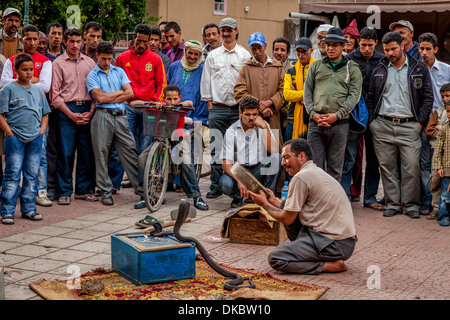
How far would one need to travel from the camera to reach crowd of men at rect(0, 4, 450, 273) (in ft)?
26.5

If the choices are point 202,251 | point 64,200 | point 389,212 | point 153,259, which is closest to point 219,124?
point 64,200

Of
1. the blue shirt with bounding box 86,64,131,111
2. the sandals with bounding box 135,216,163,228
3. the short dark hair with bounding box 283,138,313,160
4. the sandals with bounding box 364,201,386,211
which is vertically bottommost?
the sandals with bounding box 364,201,386,211

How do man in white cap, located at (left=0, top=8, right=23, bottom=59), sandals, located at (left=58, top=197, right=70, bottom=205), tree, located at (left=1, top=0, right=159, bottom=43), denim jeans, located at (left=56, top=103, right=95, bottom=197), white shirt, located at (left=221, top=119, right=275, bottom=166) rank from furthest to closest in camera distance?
tree, located at (left=1, top=0, right=159, bottom=43) < man in white cap, located at (left=0, top=8, right=23, bottom=59) < denim jeans, located at (left=56, top=103, right=95, bottom=197) < sandals, located at (left=58, top=197, right=70, bottom=205) < white shirt, located at (left=221, top=119, right=275, bottom=166)

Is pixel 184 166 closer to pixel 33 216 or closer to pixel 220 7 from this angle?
pixel 33 216

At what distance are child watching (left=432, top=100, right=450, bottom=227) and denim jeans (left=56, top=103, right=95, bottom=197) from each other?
15.0 ft

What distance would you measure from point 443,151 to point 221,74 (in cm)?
315

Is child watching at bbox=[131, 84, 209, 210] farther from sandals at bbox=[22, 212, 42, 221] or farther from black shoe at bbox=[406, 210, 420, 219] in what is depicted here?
black shoe at bbox=[406, 210, 420, 219]

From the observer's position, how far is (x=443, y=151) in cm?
811

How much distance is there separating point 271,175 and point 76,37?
3.18m

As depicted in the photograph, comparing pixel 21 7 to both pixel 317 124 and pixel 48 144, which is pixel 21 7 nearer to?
pixel 48 144

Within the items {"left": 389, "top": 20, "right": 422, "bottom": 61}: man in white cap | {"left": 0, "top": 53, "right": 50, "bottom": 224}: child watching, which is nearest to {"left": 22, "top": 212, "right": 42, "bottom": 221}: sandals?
{"left": 0, "top": 53, "right": 50, "bottom": 224}: child watching

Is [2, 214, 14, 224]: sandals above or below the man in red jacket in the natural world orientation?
below

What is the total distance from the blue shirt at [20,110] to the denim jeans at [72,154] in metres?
0.92

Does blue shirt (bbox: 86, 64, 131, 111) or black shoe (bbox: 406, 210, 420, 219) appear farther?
blue shirt (bbox: 86, 64, 131, 111)
